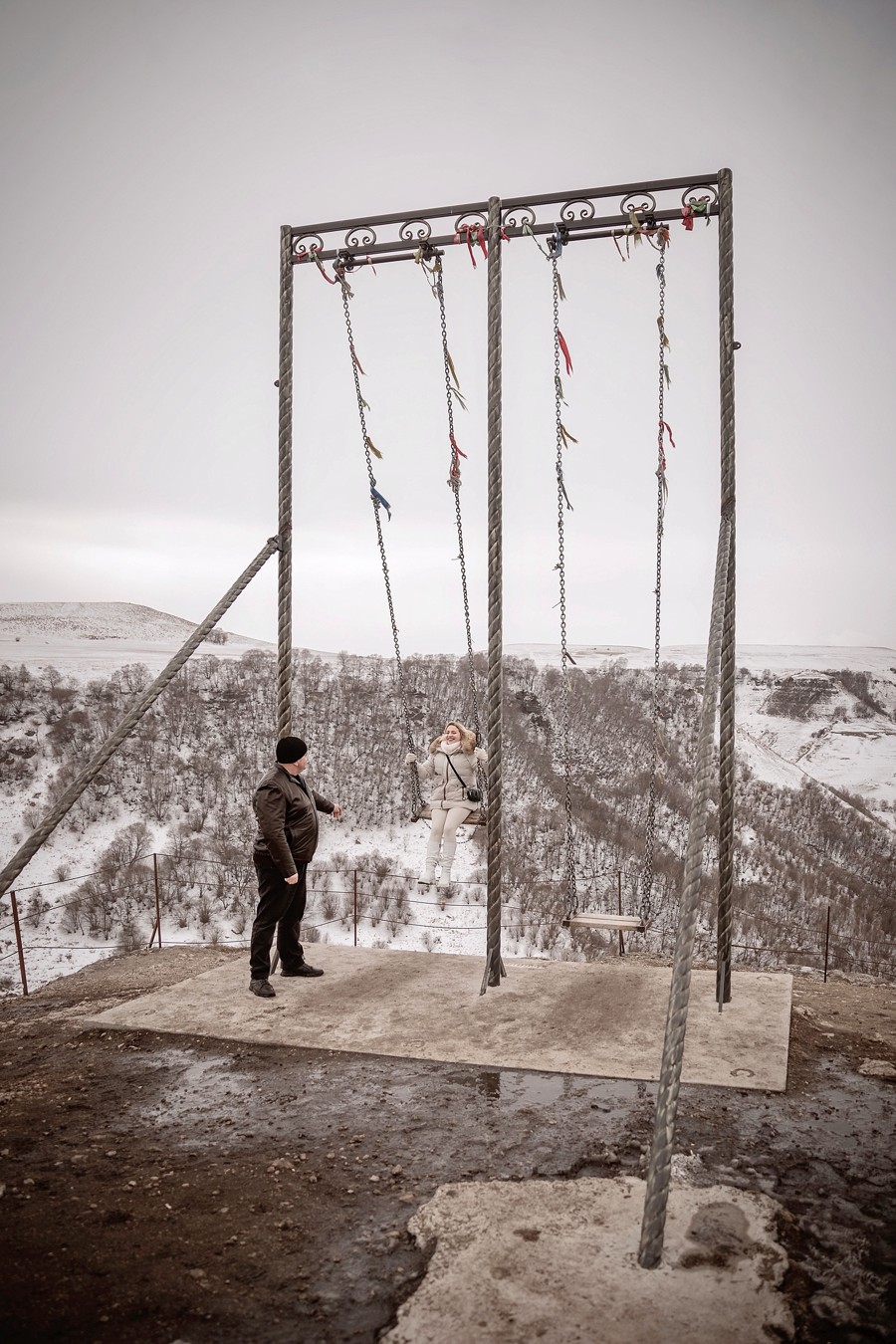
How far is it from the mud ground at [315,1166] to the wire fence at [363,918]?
48.0ft

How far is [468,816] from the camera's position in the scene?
8.31 metres

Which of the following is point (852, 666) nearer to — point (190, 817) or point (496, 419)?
point (190, 817)

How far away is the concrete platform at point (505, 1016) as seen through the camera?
4.34 metres

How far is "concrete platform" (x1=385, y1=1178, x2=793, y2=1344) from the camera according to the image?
2.40m

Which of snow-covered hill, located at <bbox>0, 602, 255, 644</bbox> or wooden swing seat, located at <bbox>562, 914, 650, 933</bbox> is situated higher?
snow-covered hill, located at <bbox>0, 602, 255, 644</bbox>

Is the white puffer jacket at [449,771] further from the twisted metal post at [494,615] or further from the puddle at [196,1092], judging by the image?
the puddle at [196,1092]

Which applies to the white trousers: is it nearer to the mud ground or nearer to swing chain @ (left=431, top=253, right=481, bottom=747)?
swing chain @ (left=431, top=253, right=481, bottom=747)

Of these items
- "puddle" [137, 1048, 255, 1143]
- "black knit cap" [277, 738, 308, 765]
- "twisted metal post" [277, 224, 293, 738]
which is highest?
"twisted metal post" [277, 224, 293, 738]

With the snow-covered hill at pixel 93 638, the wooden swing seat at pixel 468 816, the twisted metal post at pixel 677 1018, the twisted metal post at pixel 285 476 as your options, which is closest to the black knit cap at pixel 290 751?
the twisted metal post at pixel 285 476

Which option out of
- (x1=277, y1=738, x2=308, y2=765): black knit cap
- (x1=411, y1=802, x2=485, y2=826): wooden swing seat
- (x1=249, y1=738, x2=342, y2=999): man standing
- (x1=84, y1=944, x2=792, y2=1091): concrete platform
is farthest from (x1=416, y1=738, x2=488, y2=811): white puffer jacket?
(x1=277, y1=738, x2=308, y2=765): black knit cap

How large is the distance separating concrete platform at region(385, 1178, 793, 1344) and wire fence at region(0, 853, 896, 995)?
15886 mm

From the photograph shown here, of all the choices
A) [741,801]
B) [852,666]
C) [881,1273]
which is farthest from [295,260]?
[852,666]

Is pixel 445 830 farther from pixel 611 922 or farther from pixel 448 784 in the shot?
pixel 611 922

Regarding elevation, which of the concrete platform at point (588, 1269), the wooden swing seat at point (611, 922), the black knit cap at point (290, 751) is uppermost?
the black knit cap at point (290, 751)
